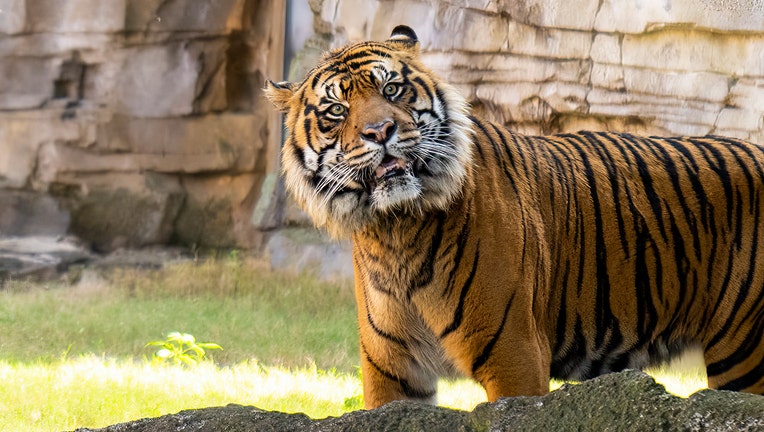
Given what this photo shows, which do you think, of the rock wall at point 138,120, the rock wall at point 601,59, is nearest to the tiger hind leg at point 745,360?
the rock wall at point 601,59

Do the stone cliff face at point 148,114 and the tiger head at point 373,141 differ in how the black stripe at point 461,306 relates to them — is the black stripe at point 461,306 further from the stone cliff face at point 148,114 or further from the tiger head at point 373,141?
the stone cliff face at point 148,114

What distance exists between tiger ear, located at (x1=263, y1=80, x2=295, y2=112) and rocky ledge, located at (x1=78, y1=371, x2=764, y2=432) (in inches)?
66.5

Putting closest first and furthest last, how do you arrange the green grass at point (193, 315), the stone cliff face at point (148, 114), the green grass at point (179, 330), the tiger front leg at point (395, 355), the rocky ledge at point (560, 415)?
1. the rocky ledge at point (560, 415)
2. the tiger front leg at point (395, 355)
3. the green grass at point (179, 330)
4. the green grass at point (193, 315)
5. the stone cliff face at point (148, 114)

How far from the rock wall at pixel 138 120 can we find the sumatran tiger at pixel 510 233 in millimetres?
5489

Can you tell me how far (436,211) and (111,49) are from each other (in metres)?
6.32

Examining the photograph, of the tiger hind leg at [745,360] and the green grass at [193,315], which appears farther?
the green grass at [193,315]

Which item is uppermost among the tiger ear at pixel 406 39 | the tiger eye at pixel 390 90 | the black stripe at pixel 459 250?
the tiger ear at pixel 406 39

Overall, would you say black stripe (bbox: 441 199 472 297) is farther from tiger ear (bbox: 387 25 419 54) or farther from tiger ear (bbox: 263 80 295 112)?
tiger ear (bbox: 263 80 295 112)

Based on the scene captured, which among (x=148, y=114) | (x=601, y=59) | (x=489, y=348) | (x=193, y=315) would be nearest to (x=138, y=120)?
(x=148, y=114)

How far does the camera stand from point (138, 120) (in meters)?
9.19

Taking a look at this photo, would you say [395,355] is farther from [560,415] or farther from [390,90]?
[560,415]

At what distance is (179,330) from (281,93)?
3662 millimetres

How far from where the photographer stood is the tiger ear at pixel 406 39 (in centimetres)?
378

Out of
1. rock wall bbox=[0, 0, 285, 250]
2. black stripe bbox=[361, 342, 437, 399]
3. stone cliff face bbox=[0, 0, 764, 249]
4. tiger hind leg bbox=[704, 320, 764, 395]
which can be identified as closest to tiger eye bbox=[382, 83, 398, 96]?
black stripe bbox=[361, 342, 437, 399]
